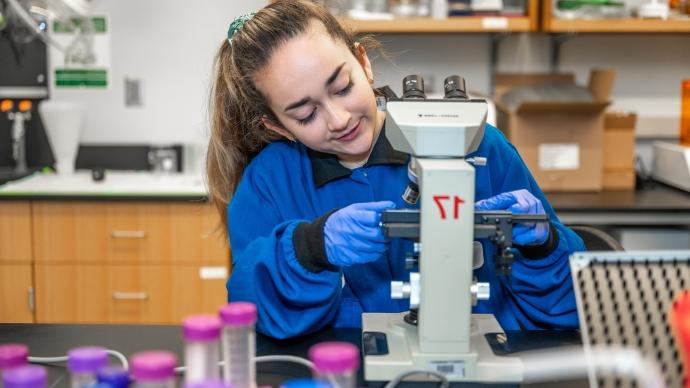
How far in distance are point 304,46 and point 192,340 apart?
0.64 meters

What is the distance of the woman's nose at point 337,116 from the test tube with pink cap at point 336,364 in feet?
1.77

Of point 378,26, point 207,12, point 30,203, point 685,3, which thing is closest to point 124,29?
point 207,12

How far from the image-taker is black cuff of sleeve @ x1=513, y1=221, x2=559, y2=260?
1.24m

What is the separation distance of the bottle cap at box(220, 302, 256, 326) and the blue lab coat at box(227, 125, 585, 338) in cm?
32

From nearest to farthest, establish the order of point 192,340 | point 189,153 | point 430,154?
point 192,340 → point 430,154 → point 189,153

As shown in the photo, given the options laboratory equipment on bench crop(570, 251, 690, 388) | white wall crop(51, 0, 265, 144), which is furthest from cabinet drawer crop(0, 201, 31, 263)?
laboratory equipment on bench crop(570, 251, 690, 388)

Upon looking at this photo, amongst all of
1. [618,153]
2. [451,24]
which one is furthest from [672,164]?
[451,24]

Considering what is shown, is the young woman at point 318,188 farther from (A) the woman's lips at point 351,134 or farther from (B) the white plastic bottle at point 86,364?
(B) the white plastic bottle at point 86,364

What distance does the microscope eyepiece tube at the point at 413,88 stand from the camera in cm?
114

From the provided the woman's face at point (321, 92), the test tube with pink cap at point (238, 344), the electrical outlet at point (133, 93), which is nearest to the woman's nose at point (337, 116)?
the woman's face at point (321, 92)

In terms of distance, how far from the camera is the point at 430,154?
1026mm

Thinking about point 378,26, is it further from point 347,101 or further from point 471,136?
point 471,136

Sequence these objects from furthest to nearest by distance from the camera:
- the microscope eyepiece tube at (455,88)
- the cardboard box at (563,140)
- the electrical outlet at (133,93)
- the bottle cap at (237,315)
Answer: the electrical outlet at (133,93), the cardboard box at (563,140), the microscope eyepiece tube at (455,88), the bottle cap at (237,315)

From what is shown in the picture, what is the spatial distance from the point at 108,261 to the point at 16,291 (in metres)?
0.35
